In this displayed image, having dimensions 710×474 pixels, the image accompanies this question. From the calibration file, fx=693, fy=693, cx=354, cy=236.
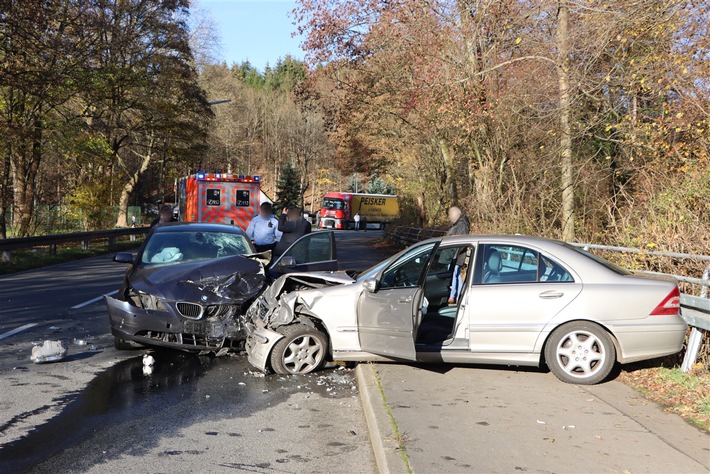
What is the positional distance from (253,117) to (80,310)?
237 ft

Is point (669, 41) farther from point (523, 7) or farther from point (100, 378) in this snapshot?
point (100, 378)

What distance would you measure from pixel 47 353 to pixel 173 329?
150cm

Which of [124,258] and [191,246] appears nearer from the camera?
[124,258]

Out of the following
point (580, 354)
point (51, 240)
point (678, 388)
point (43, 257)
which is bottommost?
point (678, 388)

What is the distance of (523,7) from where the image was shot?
15062 millimetres

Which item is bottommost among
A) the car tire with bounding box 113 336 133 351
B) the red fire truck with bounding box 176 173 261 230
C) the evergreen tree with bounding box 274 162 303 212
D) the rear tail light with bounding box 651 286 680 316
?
the car tire with bounding box 113 336 133 351

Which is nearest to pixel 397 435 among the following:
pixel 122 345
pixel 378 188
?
pixel 122 345

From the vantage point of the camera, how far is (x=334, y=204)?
6550cm

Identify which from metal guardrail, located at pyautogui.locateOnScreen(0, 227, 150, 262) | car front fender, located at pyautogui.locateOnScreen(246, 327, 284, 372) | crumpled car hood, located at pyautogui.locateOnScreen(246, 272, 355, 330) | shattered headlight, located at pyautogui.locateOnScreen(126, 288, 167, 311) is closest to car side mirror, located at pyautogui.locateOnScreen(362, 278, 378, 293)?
crumpled car hood, located at pyautogui.locateOnScreen(246, 272, 355, 330)

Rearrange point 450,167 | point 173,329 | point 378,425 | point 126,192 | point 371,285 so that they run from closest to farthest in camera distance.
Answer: point 378,425
point 371,285
point 173,329
point 450,167
point 126,192

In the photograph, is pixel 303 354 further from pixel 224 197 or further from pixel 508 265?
pixel 224 197

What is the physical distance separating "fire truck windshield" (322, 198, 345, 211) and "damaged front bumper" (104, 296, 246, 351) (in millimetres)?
57046

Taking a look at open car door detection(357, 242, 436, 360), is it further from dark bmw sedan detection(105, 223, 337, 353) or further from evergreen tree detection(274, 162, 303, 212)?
evergreen tree detection(274, 162, 303, 212)

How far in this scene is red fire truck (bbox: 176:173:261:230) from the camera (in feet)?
82.0
